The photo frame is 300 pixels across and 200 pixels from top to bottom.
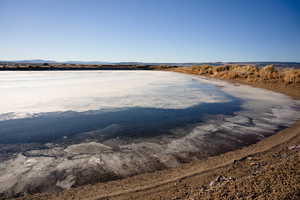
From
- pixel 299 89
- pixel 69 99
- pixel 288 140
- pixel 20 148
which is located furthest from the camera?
pixel 299 89

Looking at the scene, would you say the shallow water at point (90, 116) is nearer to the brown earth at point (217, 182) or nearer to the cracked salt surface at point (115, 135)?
the cracked salt surface at point (115, 135)

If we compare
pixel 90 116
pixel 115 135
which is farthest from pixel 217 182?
pixel 90 116

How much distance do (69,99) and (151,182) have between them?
7.13 meters

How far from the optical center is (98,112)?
6.75 metres

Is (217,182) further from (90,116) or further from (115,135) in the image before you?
(90,116)

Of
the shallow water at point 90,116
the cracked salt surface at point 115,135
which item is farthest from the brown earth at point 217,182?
the shallow water at point 90,116

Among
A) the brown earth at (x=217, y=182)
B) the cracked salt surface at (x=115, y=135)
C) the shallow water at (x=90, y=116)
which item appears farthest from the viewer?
the shallow water at (x=90, y=116)

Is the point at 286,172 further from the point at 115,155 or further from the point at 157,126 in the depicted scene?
the point at 157,126

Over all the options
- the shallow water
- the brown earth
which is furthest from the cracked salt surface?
the brown earth

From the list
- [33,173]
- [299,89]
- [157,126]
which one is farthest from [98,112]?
[299,89]

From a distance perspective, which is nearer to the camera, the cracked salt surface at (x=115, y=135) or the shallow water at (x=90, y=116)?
the cracked salt surface at (x=115, y=135)

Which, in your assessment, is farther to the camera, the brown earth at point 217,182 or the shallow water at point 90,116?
the shallow water at point 90,116

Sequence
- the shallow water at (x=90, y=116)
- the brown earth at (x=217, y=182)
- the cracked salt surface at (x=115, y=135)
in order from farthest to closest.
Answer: the shallow water at (x=90, y=116), the cracked salt surface at (x=115, y=135), the brown earth at (x=217, y=182)

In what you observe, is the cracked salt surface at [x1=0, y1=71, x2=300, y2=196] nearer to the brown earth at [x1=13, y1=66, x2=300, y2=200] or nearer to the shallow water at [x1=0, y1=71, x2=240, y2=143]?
the shallow water at [x1=0, y1=71, x2=240, y2=143]
